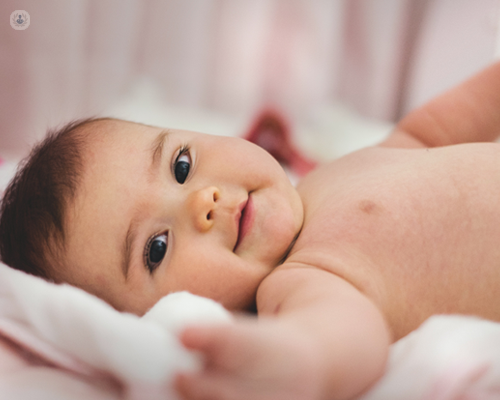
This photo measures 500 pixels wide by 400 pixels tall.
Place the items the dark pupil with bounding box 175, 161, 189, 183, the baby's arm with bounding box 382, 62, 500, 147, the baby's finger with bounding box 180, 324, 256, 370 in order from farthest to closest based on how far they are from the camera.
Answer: the baby's arm with bounding box 382, 62, 500, 147 < the dark pupil with bounding box 175, 161, 189, 183 < the baby's finger with bounding box 180, 324, 256, 370

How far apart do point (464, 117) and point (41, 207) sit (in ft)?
2.97

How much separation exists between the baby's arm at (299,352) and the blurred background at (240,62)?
0.89 meters

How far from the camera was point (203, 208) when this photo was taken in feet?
2.34

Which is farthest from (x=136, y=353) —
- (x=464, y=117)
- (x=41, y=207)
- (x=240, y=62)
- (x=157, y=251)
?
(x=240, y=62)

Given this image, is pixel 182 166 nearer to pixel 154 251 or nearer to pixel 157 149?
pixel 157 149

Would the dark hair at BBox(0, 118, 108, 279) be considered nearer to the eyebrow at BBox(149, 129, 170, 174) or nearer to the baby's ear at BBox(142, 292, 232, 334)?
the eyebrow at BBox(149, 129, 170, 174)

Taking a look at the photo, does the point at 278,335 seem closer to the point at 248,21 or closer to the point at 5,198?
the point at 5,198

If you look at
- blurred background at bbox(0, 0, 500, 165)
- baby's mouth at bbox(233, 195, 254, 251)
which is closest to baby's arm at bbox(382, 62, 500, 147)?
blurred background at bbox(0, 0, 500, 165)

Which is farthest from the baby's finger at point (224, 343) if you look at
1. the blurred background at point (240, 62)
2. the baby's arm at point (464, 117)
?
the blurred background at point (240, 62)

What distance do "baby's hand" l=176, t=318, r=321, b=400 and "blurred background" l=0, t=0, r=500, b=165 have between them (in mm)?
956

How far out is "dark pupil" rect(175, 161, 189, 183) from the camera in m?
0.78

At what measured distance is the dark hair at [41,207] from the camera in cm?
75

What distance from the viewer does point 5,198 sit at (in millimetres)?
850

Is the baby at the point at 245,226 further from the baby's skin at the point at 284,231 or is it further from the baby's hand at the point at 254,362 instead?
the baby's hand at the point at 254,362
